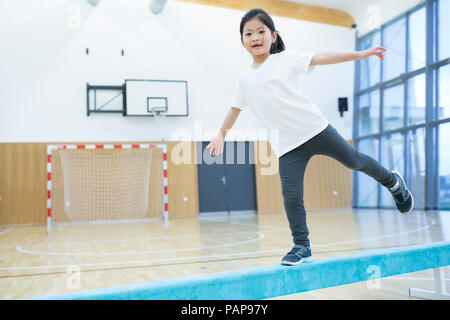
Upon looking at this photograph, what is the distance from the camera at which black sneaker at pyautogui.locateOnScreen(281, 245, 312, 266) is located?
1.80 metres

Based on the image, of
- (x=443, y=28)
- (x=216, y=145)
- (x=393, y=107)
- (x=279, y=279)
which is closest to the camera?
(x=279, y=279)

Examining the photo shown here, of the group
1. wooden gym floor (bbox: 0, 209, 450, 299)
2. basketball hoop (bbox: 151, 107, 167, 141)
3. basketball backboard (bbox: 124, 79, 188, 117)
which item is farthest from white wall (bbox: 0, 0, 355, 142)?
wooden gym floor (bbox: 0, 209, 450, 299)

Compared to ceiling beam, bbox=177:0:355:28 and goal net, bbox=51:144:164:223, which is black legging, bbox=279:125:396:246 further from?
ceiling beam, bbox=177:0:355:28

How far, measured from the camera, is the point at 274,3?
10.6 metres

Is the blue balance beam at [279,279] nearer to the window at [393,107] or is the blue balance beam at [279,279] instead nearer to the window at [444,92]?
the window at [444,92]

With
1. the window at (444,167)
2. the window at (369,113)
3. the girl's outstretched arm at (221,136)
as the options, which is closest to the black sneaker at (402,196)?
the girl's outstretched arm at (221,136)

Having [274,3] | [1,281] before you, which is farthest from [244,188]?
[1,281]

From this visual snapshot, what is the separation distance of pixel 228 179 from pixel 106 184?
3.01m

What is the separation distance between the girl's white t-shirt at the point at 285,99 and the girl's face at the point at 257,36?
73mm

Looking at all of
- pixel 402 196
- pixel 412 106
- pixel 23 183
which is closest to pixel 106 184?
pixel 23 183

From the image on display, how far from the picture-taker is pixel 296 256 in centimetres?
184

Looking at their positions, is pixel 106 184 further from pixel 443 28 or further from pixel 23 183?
pixel 443 28

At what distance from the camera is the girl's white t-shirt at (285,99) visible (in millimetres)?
1982
